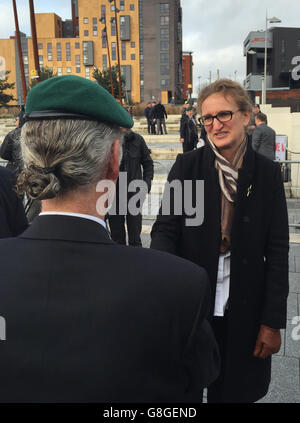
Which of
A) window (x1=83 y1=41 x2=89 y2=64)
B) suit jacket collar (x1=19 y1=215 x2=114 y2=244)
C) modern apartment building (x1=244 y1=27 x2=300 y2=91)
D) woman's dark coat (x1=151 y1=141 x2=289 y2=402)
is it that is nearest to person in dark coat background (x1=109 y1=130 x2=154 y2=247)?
woman's dark coat (x1=151 y1=141 x2=289 y2=402)

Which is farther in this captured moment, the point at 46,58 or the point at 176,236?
the point at 46,58

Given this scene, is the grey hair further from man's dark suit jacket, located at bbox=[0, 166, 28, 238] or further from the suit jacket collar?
man's dark suit jacket, located at bbox=[0, 166, 28, 238]

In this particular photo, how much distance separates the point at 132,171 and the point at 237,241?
3.60 meters

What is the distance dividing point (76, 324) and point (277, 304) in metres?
1.38

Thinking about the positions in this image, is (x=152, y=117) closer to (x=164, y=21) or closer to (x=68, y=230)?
(x=68, y=230)

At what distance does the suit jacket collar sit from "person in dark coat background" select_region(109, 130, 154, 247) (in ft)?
14.3

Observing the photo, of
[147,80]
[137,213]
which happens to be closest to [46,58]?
[147,80]

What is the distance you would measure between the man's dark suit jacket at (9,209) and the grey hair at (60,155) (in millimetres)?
1475

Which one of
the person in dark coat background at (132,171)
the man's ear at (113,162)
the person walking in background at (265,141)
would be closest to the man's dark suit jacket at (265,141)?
the person walking in background at (265,141)

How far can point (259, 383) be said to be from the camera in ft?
7.04

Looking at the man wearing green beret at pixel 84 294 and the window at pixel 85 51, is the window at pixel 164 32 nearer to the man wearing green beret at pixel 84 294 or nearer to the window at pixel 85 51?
the window at pixel 85 51

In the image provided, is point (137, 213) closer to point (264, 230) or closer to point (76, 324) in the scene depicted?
point (264, 230)

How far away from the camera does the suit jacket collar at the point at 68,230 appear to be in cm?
106
